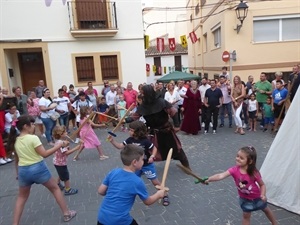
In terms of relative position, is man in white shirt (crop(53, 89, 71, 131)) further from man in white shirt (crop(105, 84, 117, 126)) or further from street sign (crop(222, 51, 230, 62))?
street sign (crop(222, 51, 230, 62))

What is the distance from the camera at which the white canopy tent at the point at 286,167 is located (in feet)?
12.4

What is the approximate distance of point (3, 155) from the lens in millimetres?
7199

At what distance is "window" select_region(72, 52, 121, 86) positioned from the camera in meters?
13.0

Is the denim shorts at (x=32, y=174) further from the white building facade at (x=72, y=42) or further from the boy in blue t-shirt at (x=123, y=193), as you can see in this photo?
the white building facade at (x=72, y=42)

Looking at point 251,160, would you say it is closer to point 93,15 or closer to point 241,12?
point 241,12

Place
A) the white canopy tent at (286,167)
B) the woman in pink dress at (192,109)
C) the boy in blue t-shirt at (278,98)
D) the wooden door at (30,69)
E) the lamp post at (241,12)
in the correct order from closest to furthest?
the white canopy tent at (286,167), the boy in blue t-shirt at (278,98), the woman in pink dress at (192,109), the lamp post at (241,12), the wooden door at (30,69)

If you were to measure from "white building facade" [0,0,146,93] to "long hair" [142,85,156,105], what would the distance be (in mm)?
8925

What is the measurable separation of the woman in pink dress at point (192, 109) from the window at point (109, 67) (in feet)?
17.9

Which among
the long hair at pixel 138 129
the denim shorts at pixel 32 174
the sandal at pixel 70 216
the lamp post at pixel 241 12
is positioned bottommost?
the sandal at pixel 70 216

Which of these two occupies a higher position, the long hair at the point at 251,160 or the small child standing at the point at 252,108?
the long hair at the point at 251,160

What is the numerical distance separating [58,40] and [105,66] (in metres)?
2.35

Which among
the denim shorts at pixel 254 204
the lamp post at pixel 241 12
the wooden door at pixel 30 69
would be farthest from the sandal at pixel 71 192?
the lamp post at pixel 241 12

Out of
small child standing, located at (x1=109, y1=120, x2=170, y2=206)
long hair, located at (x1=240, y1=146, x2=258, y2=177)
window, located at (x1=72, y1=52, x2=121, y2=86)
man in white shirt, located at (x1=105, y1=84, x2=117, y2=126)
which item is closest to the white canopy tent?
long hair, located at (x1=240, y1=146, x2=258, y2=177)

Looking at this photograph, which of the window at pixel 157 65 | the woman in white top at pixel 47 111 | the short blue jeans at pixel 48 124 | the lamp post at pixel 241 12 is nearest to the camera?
the woman in white top at pixel 47 111
